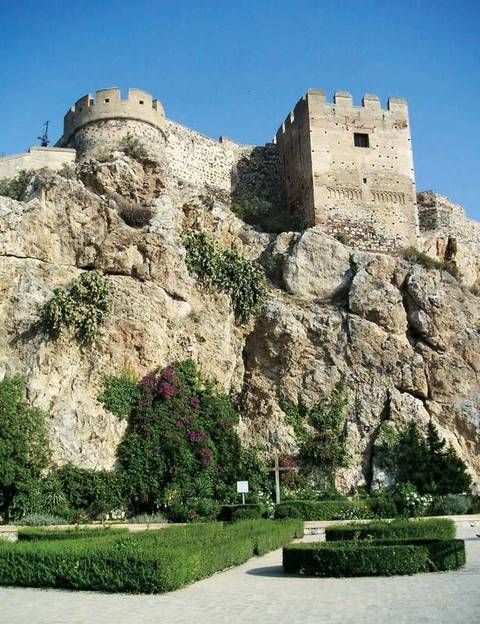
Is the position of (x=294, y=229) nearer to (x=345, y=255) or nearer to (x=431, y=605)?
(x=345, y=255)

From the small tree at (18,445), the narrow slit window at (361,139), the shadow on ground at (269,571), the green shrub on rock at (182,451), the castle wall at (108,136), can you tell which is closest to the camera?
the shadow on ground at (269,571)

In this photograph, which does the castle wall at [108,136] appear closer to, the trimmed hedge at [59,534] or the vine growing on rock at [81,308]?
the vine growing on rock at [81,308]

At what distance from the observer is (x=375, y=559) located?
11617 mm

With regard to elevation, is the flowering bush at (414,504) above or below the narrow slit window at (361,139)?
below

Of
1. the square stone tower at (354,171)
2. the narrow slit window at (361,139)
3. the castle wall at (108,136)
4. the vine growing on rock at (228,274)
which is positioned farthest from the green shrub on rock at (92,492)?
the narrow slit window at (361,139)

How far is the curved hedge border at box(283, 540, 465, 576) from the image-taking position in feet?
38.2

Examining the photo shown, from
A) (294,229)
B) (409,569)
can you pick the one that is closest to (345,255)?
(294,229)

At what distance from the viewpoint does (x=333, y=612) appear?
28.0 ft

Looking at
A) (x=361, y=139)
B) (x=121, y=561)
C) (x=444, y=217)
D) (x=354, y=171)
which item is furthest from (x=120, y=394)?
(x=444, y=217)

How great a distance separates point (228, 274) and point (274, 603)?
19933 mm

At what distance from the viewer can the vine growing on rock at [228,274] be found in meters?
28.0

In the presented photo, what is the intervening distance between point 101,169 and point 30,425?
1187 cm

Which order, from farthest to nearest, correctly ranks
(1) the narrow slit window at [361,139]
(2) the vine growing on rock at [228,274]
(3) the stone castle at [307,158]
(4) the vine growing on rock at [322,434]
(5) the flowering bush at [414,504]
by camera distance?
(1) the narrow slit window at [361,139] < (3) the stone castle at [307,158] < (2) the vine growing on rock at [228,274] < (4) the vine growing on rock at [322,434] < (5) the flowering bush at [414,504]

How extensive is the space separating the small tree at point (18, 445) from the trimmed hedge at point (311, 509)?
744cm
